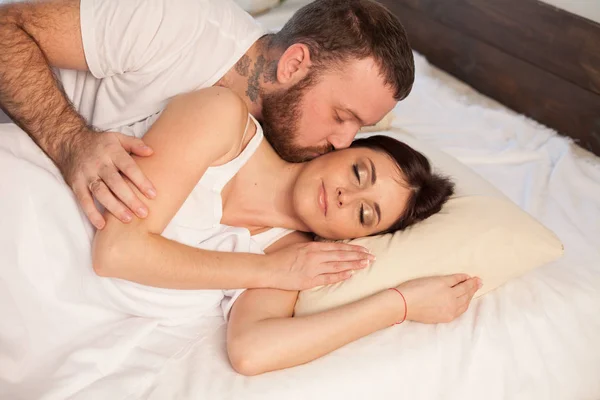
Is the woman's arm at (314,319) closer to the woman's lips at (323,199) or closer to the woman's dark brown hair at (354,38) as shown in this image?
the woman's lips at (323,199)

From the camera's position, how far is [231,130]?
4.62 feet

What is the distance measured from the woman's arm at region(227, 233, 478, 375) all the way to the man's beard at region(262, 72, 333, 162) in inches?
14.7

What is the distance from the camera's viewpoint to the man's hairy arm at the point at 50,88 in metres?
1.37

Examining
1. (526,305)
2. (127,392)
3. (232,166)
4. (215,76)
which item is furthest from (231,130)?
(526,305)

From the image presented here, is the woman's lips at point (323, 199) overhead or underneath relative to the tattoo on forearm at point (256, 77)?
underneath

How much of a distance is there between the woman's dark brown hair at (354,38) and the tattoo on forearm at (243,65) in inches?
3.1

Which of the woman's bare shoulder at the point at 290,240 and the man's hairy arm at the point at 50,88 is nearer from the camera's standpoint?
the man's hairy arm at the point at 50,88

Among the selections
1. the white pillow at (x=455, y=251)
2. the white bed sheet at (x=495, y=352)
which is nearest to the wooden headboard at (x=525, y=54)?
the white bed sheet at (x=495, y=352)

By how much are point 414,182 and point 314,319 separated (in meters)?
0.45

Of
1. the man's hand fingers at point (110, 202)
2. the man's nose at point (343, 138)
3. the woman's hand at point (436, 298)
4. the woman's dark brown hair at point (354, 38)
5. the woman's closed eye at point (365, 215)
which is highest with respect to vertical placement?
the woman's dark brown hair at point (354, 38)

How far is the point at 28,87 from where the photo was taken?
150 cm

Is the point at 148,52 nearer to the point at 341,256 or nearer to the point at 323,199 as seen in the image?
the point at 323,199

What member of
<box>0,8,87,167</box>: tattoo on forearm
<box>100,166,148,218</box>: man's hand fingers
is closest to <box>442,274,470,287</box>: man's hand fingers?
<box>100,166,148,218</box>: man's hand fingers

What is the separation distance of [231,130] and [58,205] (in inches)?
15.9
